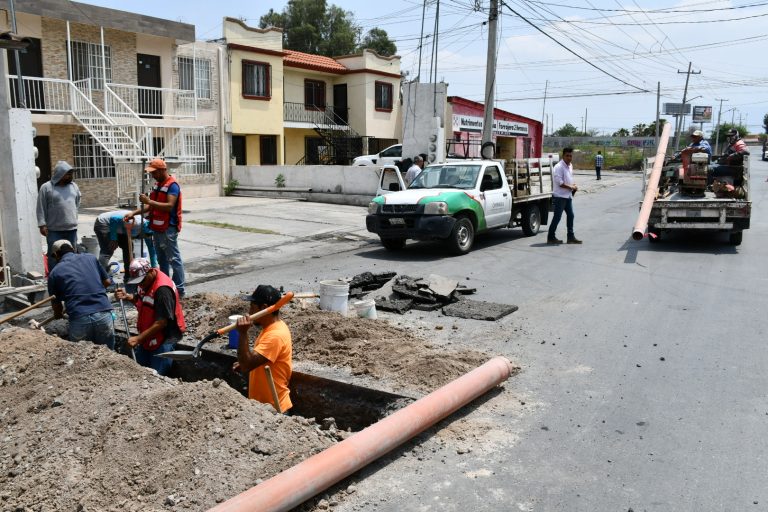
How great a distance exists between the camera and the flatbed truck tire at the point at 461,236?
12.1 metres

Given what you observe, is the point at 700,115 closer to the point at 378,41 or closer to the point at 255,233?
the point at 378,41

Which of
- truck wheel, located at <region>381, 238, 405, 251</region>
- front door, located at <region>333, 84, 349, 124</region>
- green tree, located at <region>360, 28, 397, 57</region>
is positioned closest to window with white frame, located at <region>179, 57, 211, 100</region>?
front door, located at <region>333, 84, 349, 124</region>

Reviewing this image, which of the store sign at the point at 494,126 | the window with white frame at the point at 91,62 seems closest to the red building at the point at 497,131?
the store sign at the point at 494,126

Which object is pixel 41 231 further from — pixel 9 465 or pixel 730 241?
pixel 730 241

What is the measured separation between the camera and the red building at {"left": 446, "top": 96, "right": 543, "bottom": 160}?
34.9m

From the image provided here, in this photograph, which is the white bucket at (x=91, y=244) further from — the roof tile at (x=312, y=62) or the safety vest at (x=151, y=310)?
the roof tile at (x=312, y=62)

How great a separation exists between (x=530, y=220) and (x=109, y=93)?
14.1 metres

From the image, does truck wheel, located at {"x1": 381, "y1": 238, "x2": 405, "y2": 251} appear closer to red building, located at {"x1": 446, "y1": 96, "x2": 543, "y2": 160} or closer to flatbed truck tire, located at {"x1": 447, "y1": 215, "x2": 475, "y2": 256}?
flatbed truck tire, located at {"x1": 447, "y1": 215, "x2": 475, "y2": 256}

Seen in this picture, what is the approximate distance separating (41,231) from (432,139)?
14.8 m

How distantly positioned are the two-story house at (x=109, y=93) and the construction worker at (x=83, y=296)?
12.6 meters

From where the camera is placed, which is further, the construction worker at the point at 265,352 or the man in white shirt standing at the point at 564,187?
the man in white shirt standing at the point at 564,187

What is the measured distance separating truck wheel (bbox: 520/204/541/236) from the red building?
55.3ft

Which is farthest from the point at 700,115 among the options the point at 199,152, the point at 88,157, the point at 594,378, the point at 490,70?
the point at 594,378

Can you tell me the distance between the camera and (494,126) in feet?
126
